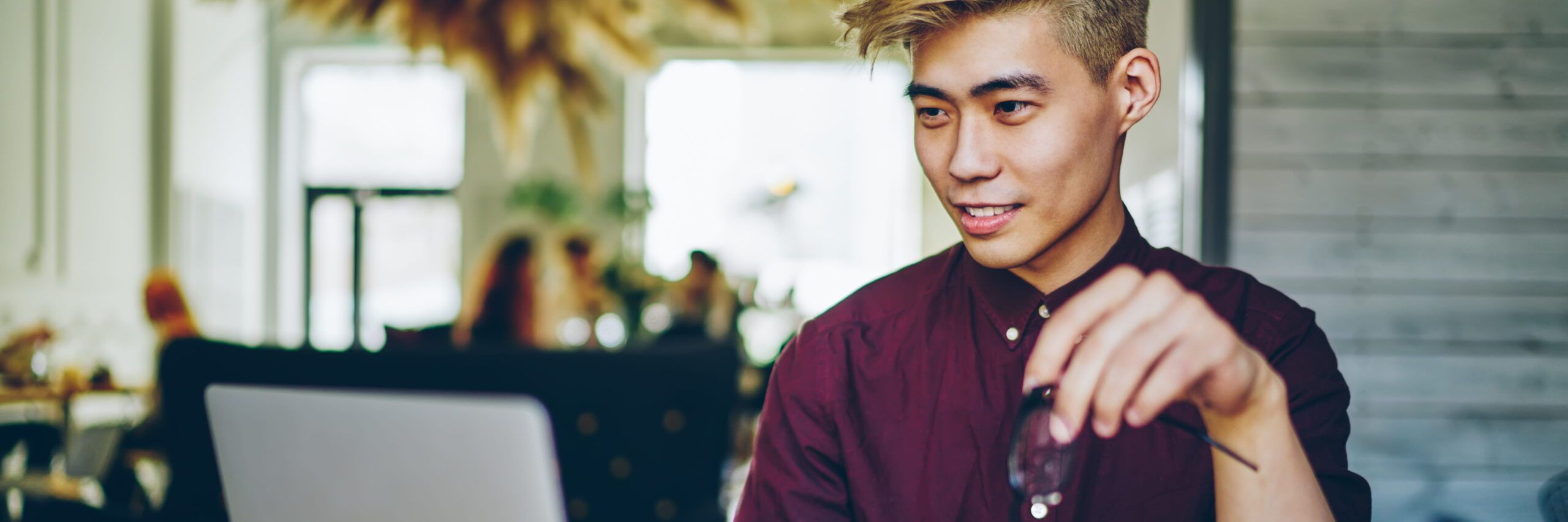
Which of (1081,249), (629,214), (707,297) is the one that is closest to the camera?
(1081,249)

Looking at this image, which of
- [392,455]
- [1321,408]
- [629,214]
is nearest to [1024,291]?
[1321,408]

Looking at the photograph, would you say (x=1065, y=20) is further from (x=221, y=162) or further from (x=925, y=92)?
(x=221, y=162)

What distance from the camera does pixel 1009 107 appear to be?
850 mm

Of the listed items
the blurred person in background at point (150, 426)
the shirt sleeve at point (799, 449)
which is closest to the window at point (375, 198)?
the blurred person in background at point (150, 426)

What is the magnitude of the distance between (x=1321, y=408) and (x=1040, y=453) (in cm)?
40

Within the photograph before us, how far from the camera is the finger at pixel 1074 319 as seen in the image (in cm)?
54

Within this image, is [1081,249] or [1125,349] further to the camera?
[1081,249]

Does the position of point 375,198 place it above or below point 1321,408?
above

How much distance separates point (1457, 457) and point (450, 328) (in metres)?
3.40

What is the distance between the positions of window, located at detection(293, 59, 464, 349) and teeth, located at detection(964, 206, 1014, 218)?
7.92m

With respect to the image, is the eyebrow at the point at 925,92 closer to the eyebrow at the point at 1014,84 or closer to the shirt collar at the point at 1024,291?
the eyebrow at the point at 1014,84

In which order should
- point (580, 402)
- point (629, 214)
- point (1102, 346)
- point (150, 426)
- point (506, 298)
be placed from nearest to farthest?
point (1102, 346)
point (580, 402)
point (150, 426)
point (506, 298)
point (629, 214)

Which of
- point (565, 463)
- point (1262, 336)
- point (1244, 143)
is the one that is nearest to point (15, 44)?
point (565, 463)

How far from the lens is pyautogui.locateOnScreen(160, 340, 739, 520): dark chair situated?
1.54 metres
